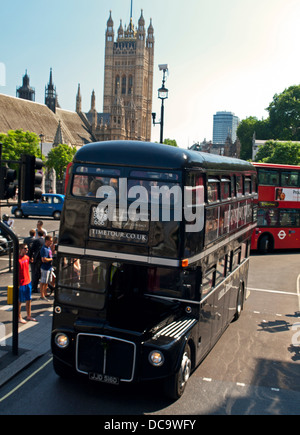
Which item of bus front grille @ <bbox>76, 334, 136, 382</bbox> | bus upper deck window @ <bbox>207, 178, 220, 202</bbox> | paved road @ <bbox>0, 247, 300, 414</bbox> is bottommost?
paved road @ <bbox>0, 247, 300, 414</bbox>

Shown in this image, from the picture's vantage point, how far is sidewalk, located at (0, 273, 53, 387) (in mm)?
8477

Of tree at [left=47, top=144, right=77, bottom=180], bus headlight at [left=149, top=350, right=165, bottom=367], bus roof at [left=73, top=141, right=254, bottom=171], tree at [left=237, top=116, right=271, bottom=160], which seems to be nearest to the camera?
bus headlight at [left=149, top=350, right=165, bottom=367]

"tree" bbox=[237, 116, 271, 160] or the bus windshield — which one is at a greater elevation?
"tree" bbox=[237, 116, 271, 160]

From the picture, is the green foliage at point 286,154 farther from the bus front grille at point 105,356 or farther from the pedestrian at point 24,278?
the bus front grille at point 105,356

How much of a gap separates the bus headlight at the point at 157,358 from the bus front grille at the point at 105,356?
29 centimetres

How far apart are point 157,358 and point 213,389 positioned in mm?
1690

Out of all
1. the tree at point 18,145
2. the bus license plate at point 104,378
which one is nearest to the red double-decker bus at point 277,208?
the bus license plate at point 104,378

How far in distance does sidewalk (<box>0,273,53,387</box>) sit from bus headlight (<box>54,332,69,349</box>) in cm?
120

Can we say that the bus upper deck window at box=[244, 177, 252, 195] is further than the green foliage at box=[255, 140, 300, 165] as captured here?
No

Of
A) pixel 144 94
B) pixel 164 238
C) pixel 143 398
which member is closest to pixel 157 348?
pixel 143 398

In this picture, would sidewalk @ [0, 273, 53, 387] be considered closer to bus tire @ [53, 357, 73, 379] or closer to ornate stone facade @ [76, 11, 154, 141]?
bus tire @ [53, 357, 73, 379]

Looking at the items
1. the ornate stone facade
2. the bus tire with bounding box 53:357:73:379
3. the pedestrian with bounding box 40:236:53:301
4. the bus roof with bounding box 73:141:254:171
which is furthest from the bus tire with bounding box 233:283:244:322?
the ornate stone facade

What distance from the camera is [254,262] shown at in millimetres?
23031

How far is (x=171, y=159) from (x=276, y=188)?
1828cm
